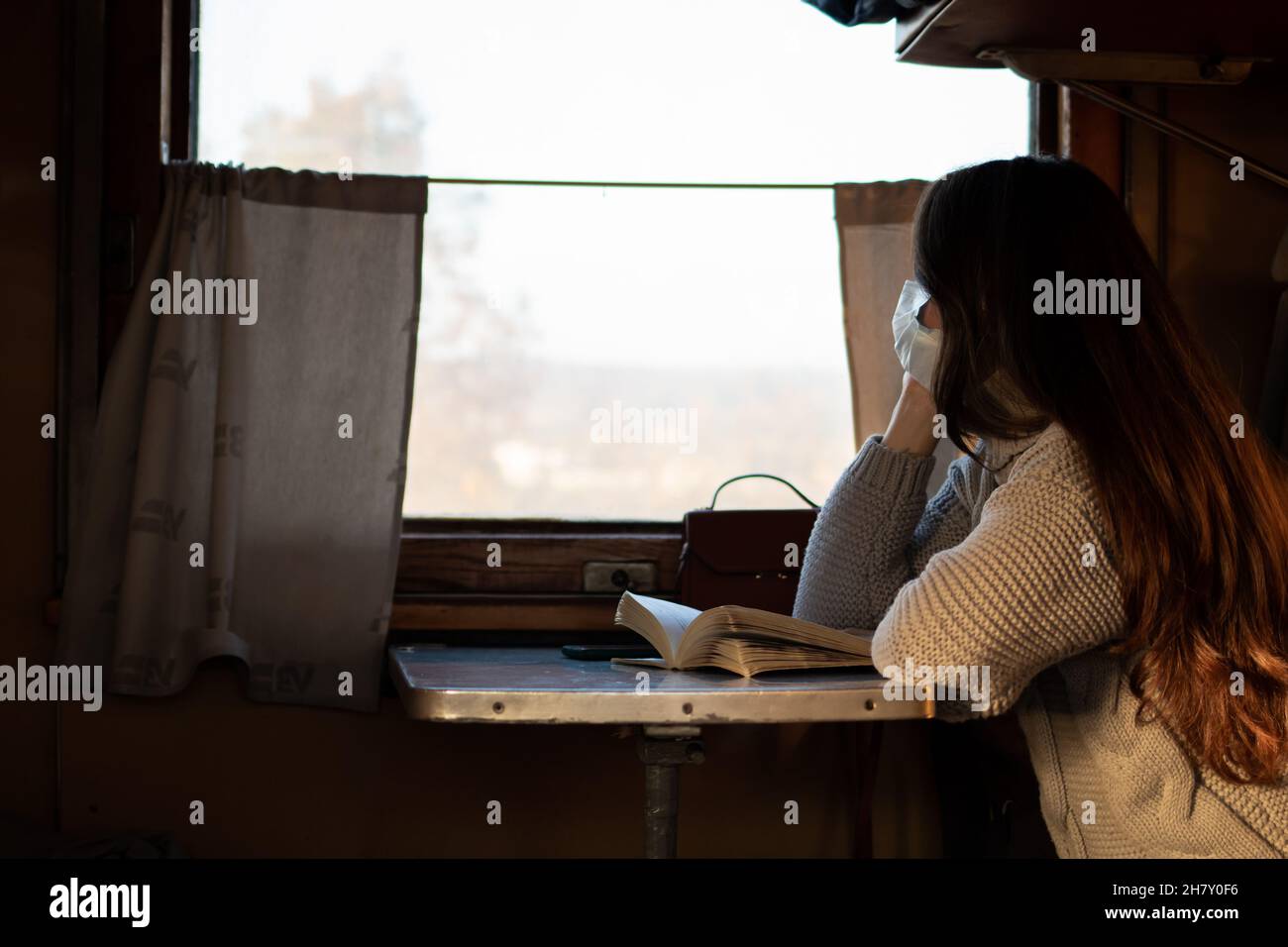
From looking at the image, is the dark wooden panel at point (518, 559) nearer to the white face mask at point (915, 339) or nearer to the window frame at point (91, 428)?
the window frame at point (91, 428)

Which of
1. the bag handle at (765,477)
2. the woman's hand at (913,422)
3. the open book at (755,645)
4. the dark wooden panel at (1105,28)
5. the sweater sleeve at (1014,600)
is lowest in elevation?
the open book at (755,645)

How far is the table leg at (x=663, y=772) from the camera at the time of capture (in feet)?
4.03

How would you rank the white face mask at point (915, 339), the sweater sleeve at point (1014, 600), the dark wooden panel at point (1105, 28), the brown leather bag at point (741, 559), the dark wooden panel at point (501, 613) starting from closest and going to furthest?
→ the sweater sleeve at point (1014, 600) < the white face mask at point (915, 339) < the dark wooden panel at point (1105, 28) < the brown leather bag at point (741, 559) < the dark wooden panel at point (501, 613)

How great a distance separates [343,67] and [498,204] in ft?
1.21

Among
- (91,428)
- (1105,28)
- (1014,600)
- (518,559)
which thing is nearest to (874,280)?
(1105,28)

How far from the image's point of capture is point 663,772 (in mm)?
1273

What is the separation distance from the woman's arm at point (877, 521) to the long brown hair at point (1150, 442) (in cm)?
26

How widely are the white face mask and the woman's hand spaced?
0.03 metres

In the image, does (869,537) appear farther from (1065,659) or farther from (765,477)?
(765,477)

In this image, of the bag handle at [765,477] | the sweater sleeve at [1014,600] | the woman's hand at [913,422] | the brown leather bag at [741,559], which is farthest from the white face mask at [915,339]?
the bag handle at [765,477]

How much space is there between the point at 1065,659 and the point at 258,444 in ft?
4.43

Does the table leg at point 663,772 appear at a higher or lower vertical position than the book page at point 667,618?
lower

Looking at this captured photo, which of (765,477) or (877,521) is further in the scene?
(765,477)
